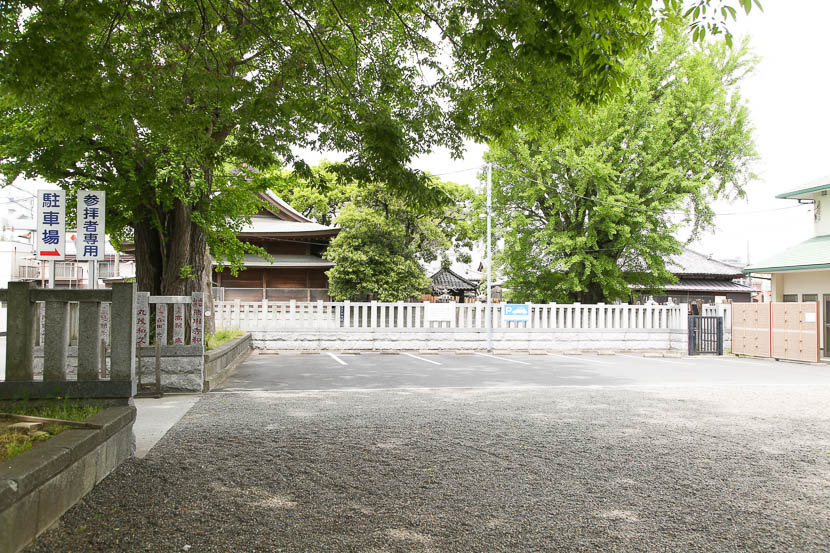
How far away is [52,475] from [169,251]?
27.3 feet

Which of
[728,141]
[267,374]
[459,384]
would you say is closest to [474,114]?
[459,384]

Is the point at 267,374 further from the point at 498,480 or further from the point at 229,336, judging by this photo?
the point at 498,480

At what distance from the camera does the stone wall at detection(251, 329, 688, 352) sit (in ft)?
59.7

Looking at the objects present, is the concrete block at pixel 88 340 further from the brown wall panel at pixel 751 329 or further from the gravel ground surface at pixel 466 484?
the brown wall panel at pixel 751 329

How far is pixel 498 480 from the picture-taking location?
4.58 metres

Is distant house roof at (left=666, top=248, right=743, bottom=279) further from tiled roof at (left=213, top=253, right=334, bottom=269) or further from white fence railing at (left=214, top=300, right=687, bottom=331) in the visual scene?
tiled roof at (left=213, top=253, right=334, bottom=269)

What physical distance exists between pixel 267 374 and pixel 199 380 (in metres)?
3.01

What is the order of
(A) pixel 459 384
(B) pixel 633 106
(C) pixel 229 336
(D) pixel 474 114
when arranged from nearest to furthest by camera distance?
(D) pixel 474 114 → (A) pixel 459 384 → (C) pixel 229 336 → (B) pixel 633 106

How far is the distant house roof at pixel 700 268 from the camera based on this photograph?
32406mm

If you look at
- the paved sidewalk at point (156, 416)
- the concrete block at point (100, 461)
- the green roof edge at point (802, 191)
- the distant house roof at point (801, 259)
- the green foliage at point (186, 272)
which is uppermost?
the green roof edge at point (802, 191)

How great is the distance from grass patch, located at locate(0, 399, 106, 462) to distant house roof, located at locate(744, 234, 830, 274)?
18780 mm

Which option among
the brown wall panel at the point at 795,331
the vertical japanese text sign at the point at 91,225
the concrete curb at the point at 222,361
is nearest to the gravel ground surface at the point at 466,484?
the concrete curb at the point at 222,361

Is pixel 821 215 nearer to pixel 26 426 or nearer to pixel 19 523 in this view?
pixel 26 426

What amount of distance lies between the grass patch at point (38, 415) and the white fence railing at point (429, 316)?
44.0 ft
